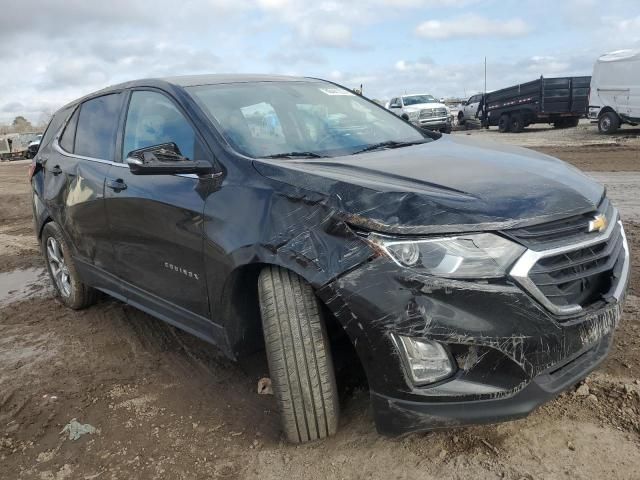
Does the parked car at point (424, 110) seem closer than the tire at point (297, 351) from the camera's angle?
No

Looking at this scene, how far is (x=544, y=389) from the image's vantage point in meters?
2.19

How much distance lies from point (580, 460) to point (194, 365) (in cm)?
225

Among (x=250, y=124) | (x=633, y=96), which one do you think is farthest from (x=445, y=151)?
(x=633, y=96)

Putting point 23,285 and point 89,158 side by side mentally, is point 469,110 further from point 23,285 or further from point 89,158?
point 89,158

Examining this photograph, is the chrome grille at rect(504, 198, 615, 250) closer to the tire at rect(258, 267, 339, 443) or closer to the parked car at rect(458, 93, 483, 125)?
the tire at rect(258, 267, 339, 443)

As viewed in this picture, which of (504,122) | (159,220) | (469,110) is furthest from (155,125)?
(469,110)

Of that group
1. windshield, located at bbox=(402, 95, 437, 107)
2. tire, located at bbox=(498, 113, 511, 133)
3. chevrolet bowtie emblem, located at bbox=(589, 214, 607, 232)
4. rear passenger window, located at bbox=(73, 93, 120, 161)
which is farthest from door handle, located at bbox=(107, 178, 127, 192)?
windshield, located at bbox=(402, 95, 437, 107)

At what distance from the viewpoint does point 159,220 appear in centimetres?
312

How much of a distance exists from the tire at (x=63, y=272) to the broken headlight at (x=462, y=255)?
3.26 metres

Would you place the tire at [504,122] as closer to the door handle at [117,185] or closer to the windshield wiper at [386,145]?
the windshield wiper at [386,145]

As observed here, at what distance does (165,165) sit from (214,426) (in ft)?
4.41

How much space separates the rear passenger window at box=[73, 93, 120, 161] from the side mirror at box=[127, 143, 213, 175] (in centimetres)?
94

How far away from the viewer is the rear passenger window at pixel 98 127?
3.88 m

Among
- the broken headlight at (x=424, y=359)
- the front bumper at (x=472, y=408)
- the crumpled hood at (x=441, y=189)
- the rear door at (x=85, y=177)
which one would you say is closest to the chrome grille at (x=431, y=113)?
the rear door at (x=85, y=177)
